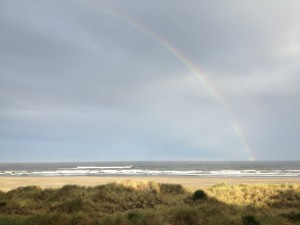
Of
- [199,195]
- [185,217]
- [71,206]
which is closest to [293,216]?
[185,217]

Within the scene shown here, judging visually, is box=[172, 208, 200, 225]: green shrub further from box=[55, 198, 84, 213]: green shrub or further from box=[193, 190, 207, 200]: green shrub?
box=[193, 190, 207, 200]: green shrub

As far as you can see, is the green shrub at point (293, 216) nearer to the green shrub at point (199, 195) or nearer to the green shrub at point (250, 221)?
the green shrub at point (250, 221)

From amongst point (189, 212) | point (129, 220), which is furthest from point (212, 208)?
point (129, 220)

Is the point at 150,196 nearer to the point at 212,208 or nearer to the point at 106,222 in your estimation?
the point at 212,208

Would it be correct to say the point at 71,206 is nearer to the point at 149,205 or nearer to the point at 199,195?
the point at 149,205

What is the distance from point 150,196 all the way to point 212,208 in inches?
258

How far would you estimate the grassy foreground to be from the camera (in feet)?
51.2

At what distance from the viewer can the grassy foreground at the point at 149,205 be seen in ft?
51.2

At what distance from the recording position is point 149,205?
75.9 feet

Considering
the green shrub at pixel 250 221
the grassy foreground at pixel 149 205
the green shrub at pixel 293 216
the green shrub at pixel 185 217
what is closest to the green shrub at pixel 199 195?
the grassy foreground at pixel 149 205

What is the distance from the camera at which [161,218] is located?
16.3 m

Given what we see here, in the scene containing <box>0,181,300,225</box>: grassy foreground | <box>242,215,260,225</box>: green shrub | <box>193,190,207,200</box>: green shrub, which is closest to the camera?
<box>242,215,260,225</box>: green shrub

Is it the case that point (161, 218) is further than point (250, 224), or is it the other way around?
point (161, 218)

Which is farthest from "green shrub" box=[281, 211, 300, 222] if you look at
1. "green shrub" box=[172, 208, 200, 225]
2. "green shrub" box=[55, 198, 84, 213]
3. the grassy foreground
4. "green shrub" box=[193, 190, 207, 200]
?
"green shrub" box=[55, 198, 84, 213]
